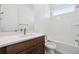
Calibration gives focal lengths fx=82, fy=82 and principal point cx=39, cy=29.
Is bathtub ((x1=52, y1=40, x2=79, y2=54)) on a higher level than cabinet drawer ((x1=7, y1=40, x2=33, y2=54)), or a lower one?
lower

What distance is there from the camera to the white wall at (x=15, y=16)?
1594 mm

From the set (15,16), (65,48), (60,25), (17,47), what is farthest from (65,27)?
(17,47)

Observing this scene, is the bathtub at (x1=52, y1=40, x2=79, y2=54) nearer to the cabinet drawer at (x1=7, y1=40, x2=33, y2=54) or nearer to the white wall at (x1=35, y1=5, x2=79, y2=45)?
the white wall at (x1=35, y1=5, x2=79, y2=45)

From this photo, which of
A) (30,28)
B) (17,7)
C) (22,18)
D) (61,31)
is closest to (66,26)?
(61,31)

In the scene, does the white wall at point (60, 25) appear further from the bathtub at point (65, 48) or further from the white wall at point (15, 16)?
the white wall at point (15, 16)

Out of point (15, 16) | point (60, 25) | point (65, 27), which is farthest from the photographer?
point (60, 25)

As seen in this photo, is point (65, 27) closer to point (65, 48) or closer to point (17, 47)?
point (65, 48)

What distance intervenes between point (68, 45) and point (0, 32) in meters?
1.90

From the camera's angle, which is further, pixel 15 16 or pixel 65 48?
pixel 65 48

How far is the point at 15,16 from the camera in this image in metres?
1.80

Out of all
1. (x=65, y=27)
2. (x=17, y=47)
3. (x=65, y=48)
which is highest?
(x=65, y=27)

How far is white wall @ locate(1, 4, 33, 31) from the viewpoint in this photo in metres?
1.59

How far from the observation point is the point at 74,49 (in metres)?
2.25

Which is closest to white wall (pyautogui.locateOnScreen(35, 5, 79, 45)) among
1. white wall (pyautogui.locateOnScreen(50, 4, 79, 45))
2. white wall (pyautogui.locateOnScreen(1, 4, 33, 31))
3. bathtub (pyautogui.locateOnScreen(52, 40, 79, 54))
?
white wall (pyautogui.locateOnScreen(50, 4, 79, 45))
